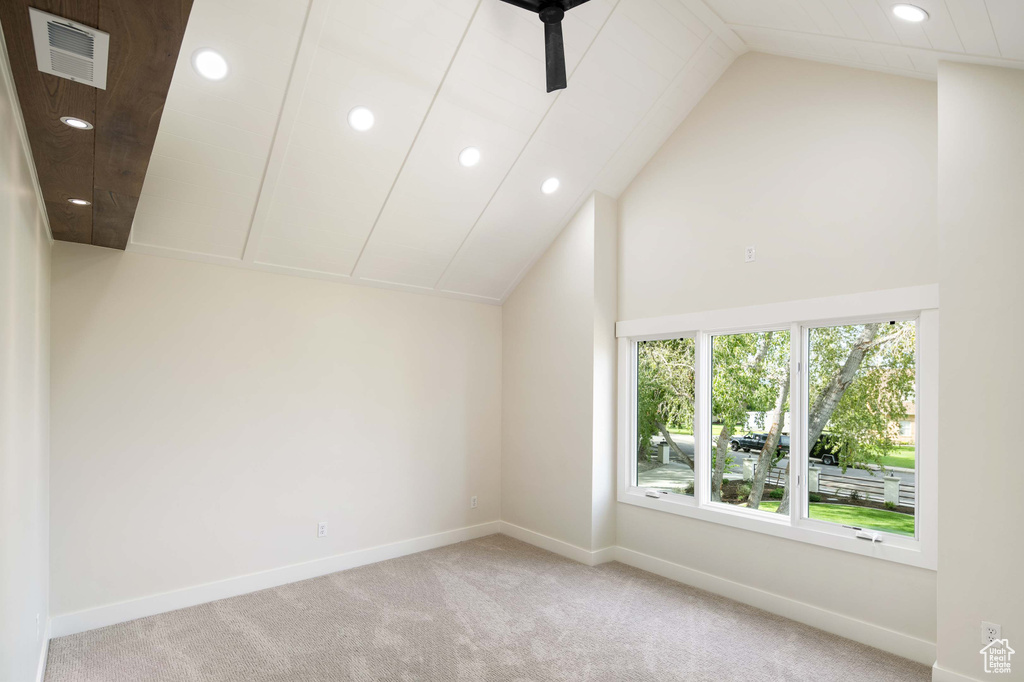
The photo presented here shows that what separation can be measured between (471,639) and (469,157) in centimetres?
310

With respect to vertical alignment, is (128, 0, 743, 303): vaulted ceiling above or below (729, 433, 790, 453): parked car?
above

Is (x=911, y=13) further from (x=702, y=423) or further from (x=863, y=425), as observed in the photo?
(x=702, y=423)

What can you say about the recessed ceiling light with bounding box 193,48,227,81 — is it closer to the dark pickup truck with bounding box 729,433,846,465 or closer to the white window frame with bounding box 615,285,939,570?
the white window frame with bounding box 615,285,939,570

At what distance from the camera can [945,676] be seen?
112 inches

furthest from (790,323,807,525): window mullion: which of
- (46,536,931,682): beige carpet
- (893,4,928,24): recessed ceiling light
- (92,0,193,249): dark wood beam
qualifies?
(92,0,193,249): dark wood beam

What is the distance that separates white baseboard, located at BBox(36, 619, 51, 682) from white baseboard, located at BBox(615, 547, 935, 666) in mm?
3778

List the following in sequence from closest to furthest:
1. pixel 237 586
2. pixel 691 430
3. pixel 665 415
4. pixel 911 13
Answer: pixel 911 13 → pixel 237 586 → pixel 691 430 → pixel 665 415

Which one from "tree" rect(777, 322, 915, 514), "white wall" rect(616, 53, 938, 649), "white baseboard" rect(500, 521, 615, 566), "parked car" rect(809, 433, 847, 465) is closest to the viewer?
"white wall" rect(616, 53, 938, 649)

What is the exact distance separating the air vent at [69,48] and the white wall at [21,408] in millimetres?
182

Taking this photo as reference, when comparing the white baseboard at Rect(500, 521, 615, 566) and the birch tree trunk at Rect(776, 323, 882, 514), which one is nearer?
the birch tree trunk at Rect(776, 323, 882, 514)

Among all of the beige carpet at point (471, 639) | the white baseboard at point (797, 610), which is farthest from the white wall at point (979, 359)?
the beige carpet at point (471, 639)

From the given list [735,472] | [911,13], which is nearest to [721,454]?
[735,472]

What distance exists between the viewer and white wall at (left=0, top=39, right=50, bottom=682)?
183cm

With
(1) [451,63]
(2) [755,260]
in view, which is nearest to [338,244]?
(1) [451,63]
